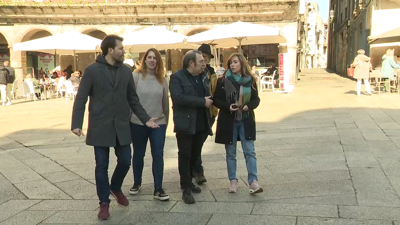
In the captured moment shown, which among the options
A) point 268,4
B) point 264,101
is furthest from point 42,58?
point 264,101

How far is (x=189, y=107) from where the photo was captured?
14.3 ft

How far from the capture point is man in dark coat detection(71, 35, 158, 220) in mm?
3871

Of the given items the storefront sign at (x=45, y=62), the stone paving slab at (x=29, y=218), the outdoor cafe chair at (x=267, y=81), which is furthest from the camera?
the storefront sign at (x=45, y=62)

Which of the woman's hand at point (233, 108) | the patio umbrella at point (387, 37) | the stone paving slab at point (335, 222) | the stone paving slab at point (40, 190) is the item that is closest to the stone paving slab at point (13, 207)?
the stone paving slab at point (40, 190)

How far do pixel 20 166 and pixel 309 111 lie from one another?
7143 millimetres

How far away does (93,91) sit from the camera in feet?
12.9

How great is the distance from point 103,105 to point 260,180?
2.23 metres

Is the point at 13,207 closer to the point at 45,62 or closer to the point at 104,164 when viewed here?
the point at 104,164

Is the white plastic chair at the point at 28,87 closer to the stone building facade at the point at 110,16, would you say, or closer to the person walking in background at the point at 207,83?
the stone building facade at the point at 110,16

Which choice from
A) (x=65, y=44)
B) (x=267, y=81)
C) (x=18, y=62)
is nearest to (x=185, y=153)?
(x=65, y=44)

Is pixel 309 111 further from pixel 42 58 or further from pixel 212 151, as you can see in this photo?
pixel 42 58

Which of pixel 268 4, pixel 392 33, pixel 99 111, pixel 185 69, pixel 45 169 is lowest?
pixel 45 169

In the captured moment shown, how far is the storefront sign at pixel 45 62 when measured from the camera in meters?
24.4

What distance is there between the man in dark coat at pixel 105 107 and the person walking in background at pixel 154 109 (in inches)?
17.7
